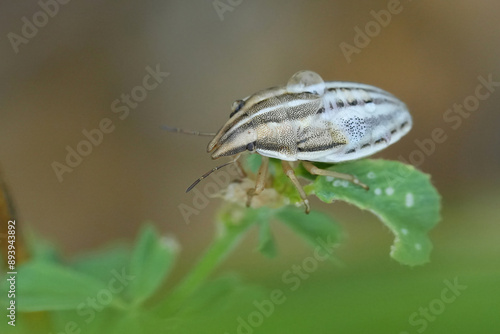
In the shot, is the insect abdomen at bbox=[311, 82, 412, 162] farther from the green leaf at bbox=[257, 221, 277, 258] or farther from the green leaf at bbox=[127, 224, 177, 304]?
the green leaf at bbox=[127, 224, 177, 304]

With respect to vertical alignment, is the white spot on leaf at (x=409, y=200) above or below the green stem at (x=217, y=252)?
below

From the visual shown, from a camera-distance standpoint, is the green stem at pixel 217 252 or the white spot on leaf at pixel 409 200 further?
the green stem at pixel 217 252

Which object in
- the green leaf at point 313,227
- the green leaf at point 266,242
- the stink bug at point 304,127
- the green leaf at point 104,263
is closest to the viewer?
the stink bug at point 304,127

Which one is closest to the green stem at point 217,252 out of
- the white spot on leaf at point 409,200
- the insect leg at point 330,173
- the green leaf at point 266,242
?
the green leaf at point 266,242

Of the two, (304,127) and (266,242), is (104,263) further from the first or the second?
(304,127)

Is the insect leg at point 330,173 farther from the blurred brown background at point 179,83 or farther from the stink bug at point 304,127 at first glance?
the blurred brown background at point 179,83

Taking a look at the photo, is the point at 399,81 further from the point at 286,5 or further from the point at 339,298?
the point at 339,298

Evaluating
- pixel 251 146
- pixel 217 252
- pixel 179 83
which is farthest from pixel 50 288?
pixel 179 83

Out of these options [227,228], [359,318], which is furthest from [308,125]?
[359,318]
